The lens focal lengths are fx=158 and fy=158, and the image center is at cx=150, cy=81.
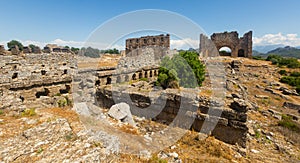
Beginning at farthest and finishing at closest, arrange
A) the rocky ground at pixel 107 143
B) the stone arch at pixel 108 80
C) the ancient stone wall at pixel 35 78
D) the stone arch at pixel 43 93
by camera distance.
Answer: the stone arch at pixel 108 80 < the stone arch at pixel 43 93 < the ancient stone wall at pixel 35 78 < the rocky ground at pixel 107 143

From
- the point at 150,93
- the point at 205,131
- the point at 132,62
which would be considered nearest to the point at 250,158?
the point at 205,131

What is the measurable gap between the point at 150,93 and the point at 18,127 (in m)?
5.04

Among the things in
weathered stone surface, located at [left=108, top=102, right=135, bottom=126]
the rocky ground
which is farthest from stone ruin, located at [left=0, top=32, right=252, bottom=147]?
weathered stone surface, located at [left=108, top=102, right=135, bottom=126]

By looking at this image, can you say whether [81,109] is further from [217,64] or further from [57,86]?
[217,64]

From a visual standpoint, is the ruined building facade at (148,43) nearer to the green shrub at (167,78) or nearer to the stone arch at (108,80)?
the stone arch at (108,80)

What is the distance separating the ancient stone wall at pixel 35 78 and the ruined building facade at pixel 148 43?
43.9 ft

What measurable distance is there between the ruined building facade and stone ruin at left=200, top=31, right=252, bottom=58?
9.46 m

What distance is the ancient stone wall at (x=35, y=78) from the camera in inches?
292

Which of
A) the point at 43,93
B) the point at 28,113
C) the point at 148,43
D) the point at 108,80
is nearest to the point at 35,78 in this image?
the point at 43,93

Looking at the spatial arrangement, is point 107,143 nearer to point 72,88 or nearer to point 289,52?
point 72,88

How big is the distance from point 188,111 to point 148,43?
2210 centimetres

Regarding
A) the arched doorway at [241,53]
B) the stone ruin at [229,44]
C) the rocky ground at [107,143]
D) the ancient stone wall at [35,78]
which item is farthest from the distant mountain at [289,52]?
the ancient stone wall at [35,78]

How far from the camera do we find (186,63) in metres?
11.2

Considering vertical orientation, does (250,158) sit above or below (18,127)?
below
